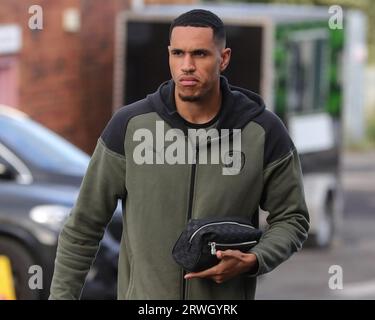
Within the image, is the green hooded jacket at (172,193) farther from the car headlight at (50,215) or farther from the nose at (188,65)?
the car headlight at (50,215)

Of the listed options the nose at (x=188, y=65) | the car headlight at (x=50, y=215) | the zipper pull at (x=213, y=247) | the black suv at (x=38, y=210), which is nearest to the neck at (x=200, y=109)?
the nose at (x=188, y=65)

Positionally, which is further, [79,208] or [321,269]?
[321,269]

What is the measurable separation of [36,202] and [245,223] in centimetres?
597

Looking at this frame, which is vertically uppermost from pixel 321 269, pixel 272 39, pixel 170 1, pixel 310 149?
pixel 170 1

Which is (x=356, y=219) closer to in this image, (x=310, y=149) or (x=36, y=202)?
(x=310, y=149)

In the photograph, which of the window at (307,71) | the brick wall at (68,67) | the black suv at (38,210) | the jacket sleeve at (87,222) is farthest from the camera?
the brick wall at (68,67)

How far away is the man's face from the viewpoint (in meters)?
3.96

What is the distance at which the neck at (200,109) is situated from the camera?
159 inches

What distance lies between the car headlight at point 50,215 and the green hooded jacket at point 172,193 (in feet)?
18.0

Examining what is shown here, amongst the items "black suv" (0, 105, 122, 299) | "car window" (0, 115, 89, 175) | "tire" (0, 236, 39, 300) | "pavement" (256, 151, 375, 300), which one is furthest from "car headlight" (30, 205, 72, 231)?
"pavement" (256, 151, 375, 300)

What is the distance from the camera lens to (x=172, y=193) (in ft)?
13.1

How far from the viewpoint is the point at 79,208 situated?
163 inches

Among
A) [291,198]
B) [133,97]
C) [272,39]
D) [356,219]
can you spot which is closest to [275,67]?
[272,39]

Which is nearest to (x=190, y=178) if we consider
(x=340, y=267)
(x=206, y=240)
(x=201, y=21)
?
(x=206, y=240)
